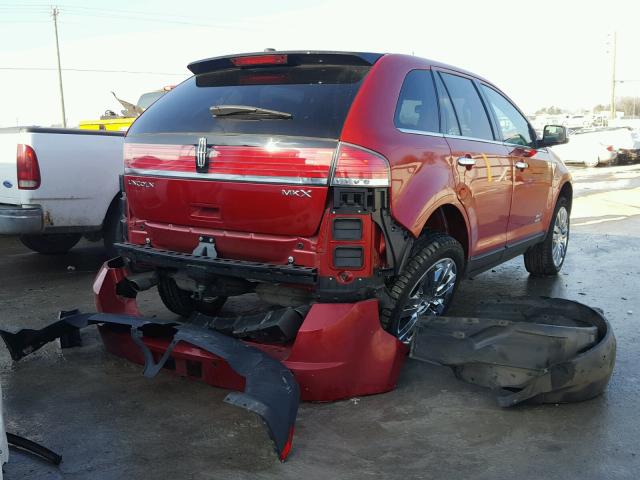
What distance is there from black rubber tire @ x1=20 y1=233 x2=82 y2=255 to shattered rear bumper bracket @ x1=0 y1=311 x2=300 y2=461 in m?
3.55

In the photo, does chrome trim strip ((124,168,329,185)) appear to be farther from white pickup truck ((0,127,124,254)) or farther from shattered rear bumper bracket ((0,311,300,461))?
white pickup truck ((0,127,124,254))

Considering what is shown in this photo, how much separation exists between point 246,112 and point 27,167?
3.18 meters

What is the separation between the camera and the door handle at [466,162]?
4.27 meters

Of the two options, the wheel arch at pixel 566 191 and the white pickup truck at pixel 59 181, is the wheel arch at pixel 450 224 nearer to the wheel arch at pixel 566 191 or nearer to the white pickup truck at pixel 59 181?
the wheel arch at pixel 566 191

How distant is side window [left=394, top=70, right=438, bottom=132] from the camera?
12.7 ft

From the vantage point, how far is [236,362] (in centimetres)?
323

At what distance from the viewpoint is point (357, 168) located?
3387 mm

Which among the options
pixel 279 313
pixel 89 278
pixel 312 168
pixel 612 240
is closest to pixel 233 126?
pixel 312 168

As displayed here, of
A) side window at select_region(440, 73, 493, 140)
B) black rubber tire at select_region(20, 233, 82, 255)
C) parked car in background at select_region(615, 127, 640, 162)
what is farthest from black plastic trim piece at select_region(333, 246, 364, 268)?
parked car in background at select_region(615, 127, 640, 162)

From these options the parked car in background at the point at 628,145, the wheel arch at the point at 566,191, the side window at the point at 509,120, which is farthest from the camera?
the parked car in background at the point at 628,145

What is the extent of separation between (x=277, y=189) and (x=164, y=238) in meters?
0.92

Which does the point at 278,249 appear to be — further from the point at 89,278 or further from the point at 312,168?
the point at 89,278

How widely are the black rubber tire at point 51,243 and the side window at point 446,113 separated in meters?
4.72

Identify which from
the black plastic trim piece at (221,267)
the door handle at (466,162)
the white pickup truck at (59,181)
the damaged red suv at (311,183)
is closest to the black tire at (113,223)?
the white pickup truck at (59,181)
